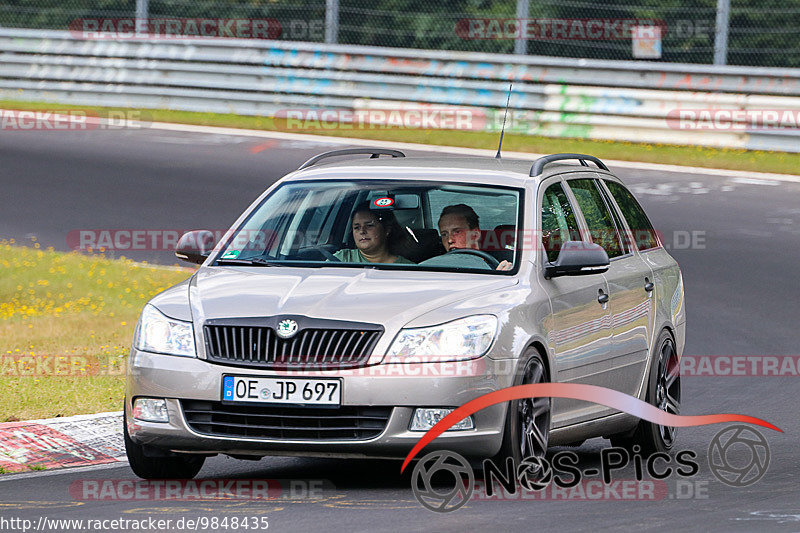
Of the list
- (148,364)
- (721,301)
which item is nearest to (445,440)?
(148,364)

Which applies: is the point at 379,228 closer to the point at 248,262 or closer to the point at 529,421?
the point at 248,262

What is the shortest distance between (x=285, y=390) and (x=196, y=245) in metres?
1.63

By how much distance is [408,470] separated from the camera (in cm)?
798

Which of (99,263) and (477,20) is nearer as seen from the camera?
(99,263)

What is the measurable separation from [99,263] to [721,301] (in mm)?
6070

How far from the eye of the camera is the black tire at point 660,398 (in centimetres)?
932

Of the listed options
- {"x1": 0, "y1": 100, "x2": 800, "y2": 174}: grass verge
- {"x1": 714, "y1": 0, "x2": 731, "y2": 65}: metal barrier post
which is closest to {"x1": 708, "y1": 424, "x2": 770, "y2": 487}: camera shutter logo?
{"x1": 0, "y1": 100, "x2": 800, "y2": 174}: grass verge

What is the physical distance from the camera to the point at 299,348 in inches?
287

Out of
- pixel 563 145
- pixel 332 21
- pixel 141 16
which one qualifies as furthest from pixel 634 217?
pixel 141 16

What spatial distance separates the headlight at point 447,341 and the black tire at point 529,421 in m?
0.28

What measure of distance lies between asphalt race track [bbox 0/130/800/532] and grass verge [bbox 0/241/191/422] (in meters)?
1.04

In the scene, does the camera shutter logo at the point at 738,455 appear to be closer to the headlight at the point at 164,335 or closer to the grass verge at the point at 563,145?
the headlight at the point at 164,335

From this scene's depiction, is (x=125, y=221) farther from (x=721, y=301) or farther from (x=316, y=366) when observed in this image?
(x=316, y=366)

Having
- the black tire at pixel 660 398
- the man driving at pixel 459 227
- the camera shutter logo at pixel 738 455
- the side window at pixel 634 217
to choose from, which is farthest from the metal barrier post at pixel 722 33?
the man driving at pixel 459 227
